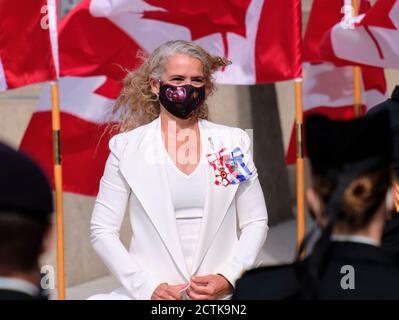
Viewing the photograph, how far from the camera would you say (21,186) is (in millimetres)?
1736

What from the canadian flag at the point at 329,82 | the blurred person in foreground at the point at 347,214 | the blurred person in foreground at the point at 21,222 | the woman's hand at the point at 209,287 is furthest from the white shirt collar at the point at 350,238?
the canadian flag at the point at 329,82

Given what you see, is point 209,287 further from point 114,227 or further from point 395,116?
point 395,116

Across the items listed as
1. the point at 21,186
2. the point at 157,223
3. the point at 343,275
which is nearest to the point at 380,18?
the point at 157,223

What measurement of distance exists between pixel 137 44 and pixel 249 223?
1.95m

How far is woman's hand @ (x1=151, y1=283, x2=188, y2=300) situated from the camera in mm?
3527

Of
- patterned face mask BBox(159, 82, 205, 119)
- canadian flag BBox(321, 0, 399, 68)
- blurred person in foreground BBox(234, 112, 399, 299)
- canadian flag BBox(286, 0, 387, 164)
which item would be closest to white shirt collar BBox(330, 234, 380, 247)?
blurred person in foreground BBox(234, 112, 399, 299)

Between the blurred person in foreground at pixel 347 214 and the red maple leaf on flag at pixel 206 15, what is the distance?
333 centimetres

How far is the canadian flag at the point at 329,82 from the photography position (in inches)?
247

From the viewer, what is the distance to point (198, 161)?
3717 millimetres

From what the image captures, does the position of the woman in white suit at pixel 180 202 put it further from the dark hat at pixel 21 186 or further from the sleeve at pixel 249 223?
the dark hat at pixel 21 186

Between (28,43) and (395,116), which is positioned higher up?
(28,43)
